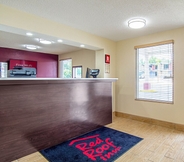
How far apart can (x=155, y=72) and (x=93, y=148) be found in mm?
2473

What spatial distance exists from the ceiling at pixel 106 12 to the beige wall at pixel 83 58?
1.96 m

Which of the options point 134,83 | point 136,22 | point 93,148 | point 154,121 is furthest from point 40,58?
point 154,121

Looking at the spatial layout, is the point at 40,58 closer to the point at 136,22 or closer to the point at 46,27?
the point at 46,27

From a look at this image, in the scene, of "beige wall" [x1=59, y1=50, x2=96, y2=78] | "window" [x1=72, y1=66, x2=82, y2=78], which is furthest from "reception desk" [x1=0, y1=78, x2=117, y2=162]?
"window" [x1=72, y1=66, x2=82, y2=78]

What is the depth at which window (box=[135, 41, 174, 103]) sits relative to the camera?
3.41 metres

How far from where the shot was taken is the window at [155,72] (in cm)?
341

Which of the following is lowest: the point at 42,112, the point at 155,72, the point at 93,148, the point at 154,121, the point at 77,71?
the point at 93,148

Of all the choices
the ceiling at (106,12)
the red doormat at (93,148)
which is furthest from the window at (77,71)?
the red doormat at (93,148)

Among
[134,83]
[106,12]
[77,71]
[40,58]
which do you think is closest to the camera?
[106,12]

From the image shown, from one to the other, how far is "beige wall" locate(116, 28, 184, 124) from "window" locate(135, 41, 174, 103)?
4.8 inches

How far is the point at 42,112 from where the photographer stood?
235 cm

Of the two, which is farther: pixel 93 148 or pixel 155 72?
pixel 155 72

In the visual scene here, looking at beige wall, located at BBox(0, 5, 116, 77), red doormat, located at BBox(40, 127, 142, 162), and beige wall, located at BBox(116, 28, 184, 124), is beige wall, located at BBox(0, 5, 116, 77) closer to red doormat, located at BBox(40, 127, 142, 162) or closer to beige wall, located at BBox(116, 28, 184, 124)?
beige wall, located at BBox(116, 28, 184, 124)

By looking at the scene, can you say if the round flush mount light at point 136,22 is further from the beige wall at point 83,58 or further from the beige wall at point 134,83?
the beige wall at point 83,58
